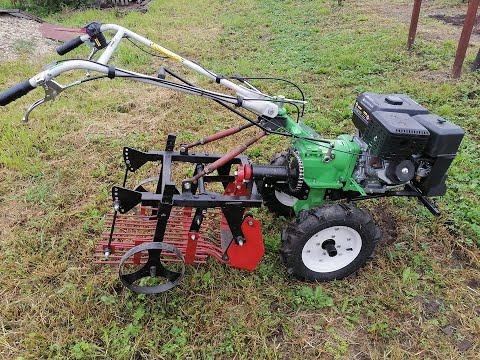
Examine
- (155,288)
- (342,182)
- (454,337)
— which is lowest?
(454,337)

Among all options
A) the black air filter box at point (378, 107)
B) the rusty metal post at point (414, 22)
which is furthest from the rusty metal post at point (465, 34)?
the black air filter box at point (378, 107)

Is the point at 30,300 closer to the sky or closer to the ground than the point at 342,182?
closer to the ground

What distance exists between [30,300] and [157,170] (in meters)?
1.97

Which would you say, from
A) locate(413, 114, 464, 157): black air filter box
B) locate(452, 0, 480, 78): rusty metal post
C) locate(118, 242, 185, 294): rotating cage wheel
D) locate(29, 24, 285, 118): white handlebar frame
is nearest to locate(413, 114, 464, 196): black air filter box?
locate(413, 114, 464, 157): black air filter box

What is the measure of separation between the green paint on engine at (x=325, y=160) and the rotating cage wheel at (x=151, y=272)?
1088 mm

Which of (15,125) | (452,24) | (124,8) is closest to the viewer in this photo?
(15,125)

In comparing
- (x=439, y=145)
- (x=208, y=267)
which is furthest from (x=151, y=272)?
(x=439, y=145)

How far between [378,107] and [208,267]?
1.78 m

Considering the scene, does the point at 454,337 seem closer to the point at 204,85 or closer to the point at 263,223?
the point at 263,223

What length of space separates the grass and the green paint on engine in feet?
2.47

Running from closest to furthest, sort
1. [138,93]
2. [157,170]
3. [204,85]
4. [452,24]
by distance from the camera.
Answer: [157,170] → [138,93] → [204,85] → [452,24]

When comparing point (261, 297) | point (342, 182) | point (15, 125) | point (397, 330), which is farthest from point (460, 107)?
point (15, 125)

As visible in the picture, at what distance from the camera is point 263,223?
3721 millimetres

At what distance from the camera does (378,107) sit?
2904mm
